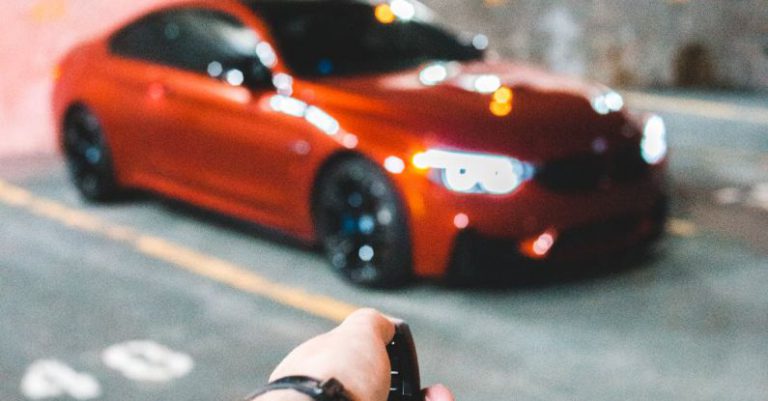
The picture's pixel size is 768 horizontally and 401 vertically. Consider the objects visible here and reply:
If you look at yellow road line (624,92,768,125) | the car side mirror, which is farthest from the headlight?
yellow road line (624,92,768,125)

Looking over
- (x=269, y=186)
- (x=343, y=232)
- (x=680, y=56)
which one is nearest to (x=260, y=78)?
(x=269, y=186)

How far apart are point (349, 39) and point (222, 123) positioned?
911 mm

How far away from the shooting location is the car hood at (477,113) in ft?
17.4

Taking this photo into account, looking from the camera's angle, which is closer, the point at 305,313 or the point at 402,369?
the point at 402,369

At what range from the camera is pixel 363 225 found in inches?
217

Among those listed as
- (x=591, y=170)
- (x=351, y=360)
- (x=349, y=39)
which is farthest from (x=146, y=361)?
(x=351, y=360)

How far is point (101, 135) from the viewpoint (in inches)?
286

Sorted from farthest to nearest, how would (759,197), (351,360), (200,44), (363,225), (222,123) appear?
1. (759,197)
2. (200,44)
3. (222,123)
4. (363,225)
5. (351,360)

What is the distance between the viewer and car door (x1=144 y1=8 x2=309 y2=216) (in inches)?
234

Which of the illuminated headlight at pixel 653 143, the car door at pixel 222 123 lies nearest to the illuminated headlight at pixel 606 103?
the illuminated headlight at pixel 653 143

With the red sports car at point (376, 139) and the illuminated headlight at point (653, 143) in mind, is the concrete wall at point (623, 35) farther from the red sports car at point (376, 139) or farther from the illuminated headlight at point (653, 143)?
the illuminated headlight at point (653, 143)

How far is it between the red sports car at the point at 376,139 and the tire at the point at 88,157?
2.5 inches

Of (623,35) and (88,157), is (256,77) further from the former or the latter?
(623,35)

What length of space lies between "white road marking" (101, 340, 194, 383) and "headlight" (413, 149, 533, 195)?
1499mm
